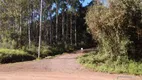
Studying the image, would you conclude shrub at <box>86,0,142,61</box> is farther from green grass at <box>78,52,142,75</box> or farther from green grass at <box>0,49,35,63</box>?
green grass at <box>0,49,35,63</box>

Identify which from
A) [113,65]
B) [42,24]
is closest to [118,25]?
[113,65]

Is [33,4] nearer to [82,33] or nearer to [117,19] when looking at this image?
[82,33]

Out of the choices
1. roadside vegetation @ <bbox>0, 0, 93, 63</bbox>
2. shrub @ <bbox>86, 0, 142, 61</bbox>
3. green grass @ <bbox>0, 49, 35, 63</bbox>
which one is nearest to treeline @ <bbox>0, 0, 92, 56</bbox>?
roadside vegetation @ <bbox>0, 0, 93, 63</bbox>

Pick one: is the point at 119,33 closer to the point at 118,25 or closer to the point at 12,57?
the point at 118,25

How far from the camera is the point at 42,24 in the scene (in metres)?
54.6

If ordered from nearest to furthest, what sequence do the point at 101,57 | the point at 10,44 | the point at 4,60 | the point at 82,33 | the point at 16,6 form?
the point at 101,57 → the point at 4,60 → the point at 10,44 → the point at 16,6 → the point at 82,33

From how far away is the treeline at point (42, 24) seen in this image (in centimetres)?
4058

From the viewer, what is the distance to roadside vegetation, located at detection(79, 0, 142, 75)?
23.0 m

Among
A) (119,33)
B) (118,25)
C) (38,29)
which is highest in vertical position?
(38,29)

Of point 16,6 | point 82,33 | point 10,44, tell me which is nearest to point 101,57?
point 10,44

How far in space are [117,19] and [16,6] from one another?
21385 millimetres

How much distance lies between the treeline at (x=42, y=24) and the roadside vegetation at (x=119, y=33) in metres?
11.1

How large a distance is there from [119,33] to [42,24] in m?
32.6

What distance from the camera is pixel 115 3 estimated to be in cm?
2341
